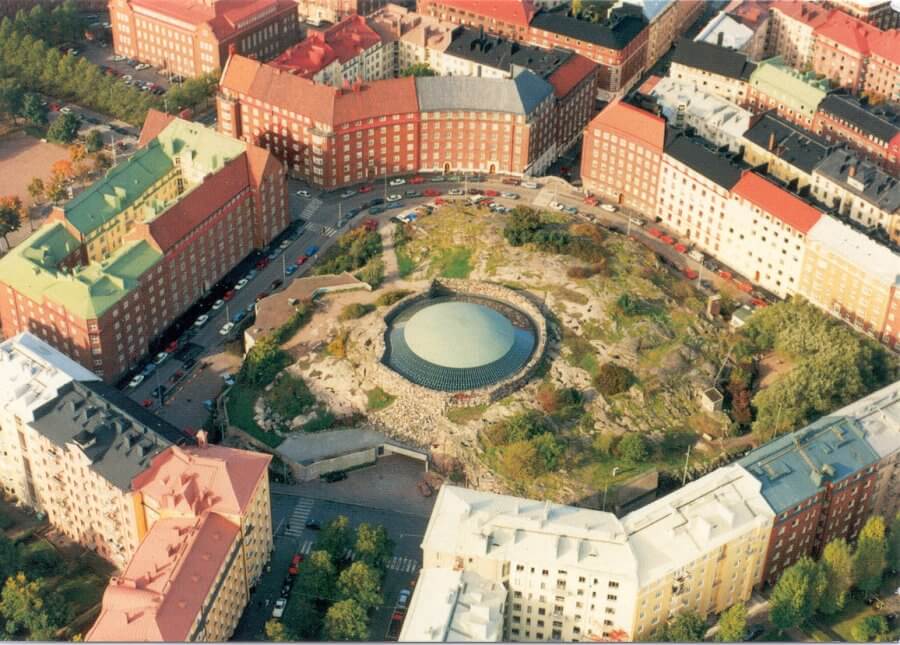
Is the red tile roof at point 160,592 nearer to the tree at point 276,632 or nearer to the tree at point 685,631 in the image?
the tree at point 276,632

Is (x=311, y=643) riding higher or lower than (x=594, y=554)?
lower

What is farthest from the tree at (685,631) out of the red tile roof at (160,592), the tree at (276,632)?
the red tile roof at (160,592)

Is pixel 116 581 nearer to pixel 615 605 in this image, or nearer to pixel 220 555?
pixel 220 555

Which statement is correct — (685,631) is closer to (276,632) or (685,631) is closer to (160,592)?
(276,632)

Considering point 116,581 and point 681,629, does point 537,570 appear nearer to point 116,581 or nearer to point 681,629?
point 681,629

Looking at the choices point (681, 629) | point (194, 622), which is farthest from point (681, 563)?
point (194, 622)

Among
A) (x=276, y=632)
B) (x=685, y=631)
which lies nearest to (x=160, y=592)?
(x=276, y=632)

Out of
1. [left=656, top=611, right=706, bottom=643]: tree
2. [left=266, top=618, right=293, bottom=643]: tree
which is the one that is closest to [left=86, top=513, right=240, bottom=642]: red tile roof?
[left=266, top=618, right=293, bottom=643]: tree

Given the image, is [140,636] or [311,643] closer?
[140,636]
